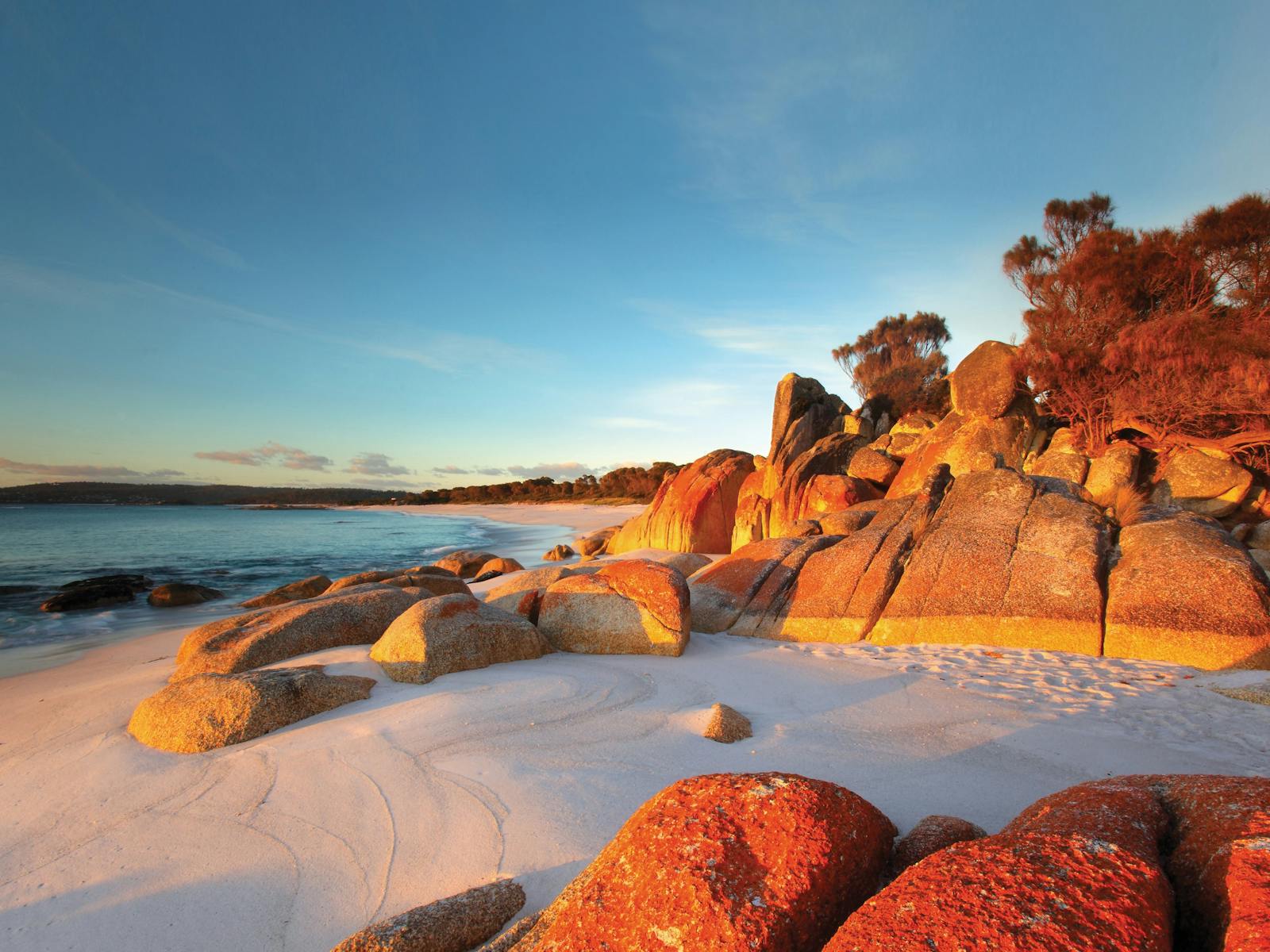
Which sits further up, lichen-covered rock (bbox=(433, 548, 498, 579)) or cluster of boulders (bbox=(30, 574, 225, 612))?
lichen-covered rock (bbox=(433, 548, 498, 579))

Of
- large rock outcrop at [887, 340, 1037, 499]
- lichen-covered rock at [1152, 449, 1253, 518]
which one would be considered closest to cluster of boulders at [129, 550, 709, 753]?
large rock outcrop at [887, 340, 1037, 499]

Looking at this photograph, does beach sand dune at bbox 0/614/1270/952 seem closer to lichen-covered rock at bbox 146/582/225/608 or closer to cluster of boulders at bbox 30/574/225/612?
lichen-covered rock at bbox 146/582/225/608

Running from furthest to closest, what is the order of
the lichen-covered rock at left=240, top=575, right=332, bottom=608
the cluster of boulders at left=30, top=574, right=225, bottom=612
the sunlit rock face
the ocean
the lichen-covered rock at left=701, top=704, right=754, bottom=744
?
1. the cluster of boulders at left=30, top=574, right=225, bottom=612
2. the lichen-covered rock at left=240, top=575, right=332, bottom=608
3. the sunlit rock face
4. the ocean
5. the lichen-covered rock at left=701, top=704, right=754, bottom=744

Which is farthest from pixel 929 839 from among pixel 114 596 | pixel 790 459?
pixel 114 596

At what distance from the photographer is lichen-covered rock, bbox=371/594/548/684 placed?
567 cm

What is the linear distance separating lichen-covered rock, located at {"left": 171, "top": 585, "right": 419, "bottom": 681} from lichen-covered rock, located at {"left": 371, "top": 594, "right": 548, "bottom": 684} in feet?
4.08

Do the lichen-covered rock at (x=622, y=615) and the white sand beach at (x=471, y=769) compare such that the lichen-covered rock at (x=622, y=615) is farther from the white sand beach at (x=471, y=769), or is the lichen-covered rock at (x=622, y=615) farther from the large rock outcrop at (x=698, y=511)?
the large rock outcrop at (x=698, y=511)

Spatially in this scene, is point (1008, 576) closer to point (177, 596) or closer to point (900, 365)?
point (177, 596)

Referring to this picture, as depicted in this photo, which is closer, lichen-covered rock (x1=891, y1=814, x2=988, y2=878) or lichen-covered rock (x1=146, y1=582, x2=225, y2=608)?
lichen-covered rock (x1=891, y1=814, x2=988, y2=878)

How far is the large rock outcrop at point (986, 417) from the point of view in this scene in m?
14.2

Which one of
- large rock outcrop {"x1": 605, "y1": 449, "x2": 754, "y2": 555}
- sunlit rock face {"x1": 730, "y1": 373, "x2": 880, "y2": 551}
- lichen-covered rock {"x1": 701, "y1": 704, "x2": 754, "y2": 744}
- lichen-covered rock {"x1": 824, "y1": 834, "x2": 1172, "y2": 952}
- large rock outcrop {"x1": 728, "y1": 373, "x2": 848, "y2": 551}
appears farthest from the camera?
large rock outcrop {"x1": 605, "y1": 449, "x2": 754, "y2": 555}

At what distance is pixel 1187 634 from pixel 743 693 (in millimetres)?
4653

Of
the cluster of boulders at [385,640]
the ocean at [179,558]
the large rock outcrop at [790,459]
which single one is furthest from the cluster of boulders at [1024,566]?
the ocean at [179,558]

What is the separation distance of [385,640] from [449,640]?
717mm
